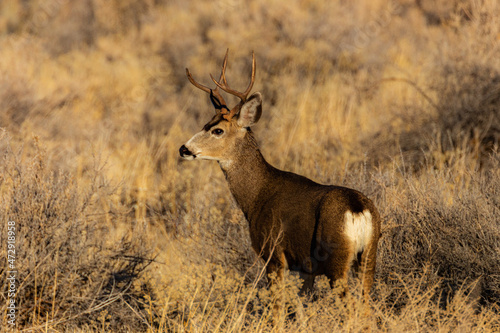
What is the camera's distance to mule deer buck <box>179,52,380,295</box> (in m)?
4.30

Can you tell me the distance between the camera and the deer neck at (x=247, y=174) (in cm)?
535

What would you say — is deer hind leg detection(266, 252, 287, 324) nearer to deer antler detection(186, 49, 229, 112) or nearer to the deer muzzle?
the deer muzzle

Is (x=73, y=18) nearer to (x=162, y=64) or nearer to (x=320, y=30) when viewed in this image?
(x=162, y=64)

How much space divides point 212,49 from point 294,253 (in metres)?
10.3

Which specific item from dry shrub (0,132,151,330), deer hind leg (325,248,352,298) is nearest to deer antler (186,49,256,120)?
dry shrub (0,132,151,330)

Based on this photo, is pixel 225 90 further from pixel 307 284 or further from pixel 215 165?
pixel 215 165

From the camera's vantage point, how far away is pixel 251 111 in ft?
18.3

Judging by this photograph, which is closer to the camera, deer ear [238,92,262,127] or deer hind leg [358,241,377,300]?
deer hind leg [358,241,377,300]

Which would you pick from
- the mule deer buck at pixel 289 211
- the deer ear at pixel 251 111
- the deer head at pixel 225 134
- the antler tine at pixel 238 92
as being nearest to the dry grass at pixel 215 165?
the mule deer buck at pixel 289 211

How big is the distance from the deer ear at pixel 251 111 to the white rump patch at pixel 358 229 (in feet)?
5.29

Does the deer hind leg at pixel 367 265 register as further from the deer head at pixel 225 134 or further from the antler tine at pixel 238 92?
the antler tine at pixel 238 92

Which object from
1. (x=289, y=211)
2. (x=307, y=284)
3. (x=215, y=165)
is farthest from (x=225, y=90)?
(x=215, y=165)

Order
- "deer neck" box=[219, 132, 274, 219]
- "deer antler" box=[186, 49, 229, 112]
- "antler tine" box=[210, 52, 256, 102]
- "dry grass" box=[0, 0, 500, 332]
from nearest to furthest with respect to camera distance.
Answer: "dry grass" box=[0, 0, 500, 332], "deer neck" box=[219, 132, 274, 219], "antler tine" box=[210, 52, 256, 102], "deer antler" box=[186, 49, 229, 112]

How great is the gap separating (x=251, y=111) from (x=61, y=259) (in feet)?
6.75
